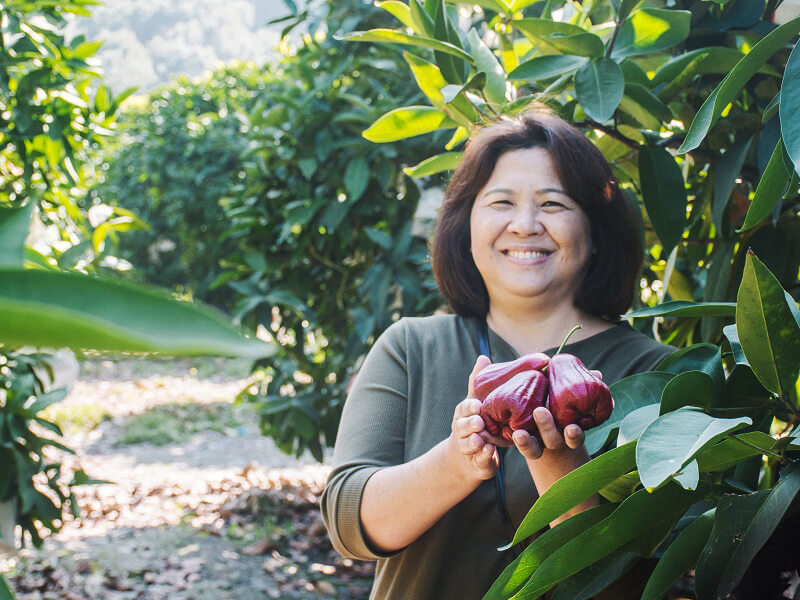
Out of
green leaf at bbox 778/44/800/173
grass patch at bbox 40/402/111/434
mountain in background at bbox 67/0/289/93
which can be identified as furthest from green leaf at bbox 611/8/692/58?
mountain in background at bbox 67/0/289/93

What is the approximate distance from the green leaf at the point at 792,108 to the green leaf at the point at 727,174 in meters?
0.44

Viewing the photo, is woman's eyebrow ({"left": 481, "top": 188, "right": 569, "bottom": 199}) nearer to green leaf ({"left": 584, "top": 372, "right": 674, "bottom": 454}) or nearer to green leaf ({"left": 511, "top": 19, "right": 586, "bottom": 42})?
green leaf ({"left": 511, "top": 19, "right": 586, "bottom": 42})

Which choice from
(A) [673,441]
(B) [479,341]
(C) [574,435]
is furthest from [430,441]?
(A) [673,441]

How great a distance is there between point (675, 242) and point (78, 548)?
3261mm

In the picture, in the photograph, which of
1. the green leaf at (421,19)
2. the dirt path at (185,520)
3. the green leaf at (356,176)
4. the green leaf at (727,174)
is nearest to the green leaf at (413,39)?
the green leaf at (421,19)

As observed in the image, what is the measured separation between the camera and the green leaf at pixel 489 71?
1.41 meters

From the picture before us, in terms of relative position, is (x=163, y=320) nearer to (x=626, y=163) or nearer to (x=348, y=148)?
(x=626, y=163)

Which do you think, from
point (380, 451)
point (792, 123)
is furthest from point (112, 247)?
point (792, 123)

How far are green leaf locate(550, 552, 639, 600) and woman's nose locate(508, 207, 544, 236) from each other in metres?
0.66

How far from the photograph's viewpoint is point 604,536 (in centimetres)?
80

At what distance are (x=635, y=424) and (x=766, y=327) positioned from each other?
0.15 meters

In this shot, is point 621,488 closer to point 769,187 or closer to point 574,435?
point 574,435

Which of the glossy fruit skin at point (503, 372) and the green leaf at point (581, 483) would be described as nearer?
the green leaf at point (581, 483)

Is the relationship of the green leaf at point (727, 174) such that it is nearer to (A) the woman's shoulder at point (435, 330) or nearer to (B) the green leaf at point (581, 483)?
(A) the woman's shoulder at point (435, 330)
